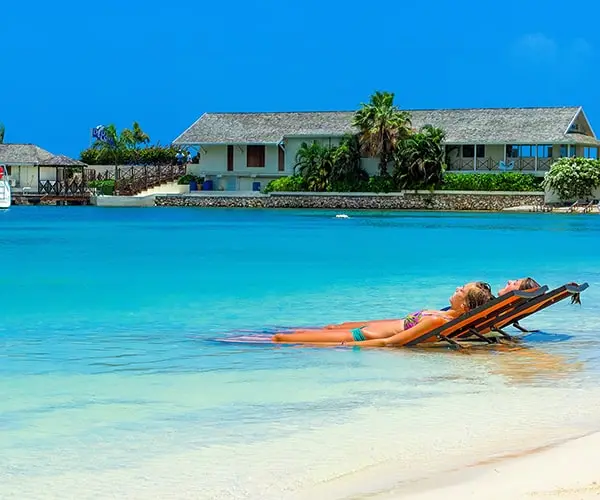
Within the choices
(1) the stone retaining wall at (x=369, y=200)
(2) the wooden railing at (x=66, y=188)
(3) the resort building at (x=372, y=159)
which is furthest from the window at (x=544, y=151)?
(2) the wooden railing at (x=66, y=188)

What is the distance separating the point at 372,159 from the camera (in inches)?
2876

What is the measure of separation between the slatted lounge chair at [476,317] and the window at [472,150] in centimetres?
5925

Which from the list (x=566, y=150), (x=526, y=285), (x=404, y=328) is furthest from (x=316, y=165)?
(x=526, y=285)

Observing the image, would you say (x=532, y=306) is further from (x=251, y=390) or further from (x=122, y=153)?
(x=122, y=153)

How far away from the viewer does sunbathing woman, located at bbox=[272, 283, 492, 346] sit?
1133 centimetres

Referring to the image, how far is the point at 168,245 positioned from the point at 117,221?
21800 millimetres

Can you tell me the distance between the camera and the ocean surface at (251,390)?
670cm

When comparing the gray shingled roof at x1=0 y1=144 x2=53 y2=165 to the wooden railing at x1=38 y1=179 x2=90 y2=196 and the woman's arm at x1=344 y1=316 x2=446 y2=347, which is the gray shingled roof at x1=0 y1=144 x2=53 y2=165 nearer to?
the wooden railing at x1=38 y1=179 x2=90 y2=196

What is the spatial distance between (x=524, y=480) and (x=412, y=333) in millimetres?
5598

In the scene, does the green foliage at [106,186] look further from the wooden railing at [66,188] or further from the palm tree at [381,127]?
the palm tree at [381,127]

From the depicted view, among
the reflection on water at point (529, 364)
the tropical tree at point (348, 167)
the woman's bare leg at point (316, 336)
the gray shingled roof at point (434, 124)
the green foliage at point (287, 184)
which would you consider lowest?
the reflection on water at point (529, 364)

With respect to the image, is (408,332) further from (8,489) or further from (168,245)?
(168,245)

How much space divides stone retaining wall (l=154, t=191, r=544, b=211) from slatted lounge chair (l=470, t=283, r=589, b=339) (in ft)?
182

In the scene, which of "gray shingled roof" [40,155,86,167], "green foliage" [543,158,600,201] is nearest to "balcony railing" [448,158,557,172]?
"green foliage" [543,158,600,201]
